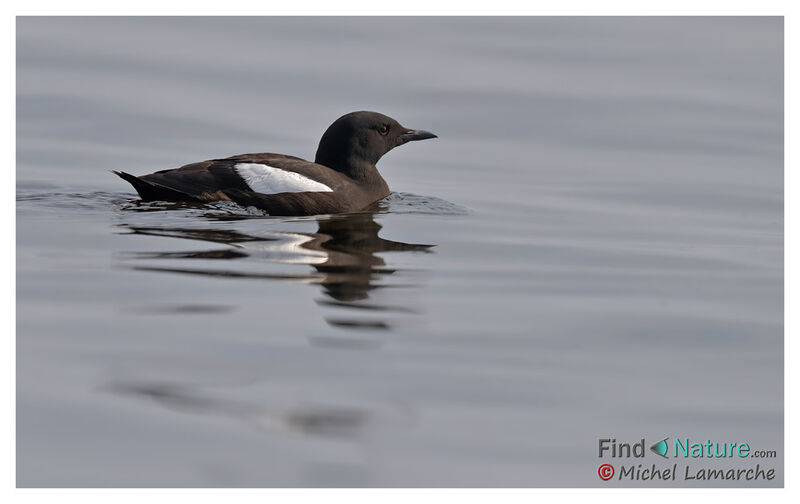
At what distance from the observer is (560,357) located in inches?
242

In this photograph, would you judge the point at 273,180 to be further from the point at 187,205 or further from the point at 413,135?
the point at 413,135

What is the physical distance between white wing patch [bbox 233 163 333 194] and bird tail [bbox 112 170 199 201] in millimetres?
485

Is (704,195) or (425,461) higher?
(704,195)

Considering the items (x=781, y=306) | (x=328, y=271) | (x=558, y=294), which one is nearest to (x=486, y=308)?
(x=558, y=294)

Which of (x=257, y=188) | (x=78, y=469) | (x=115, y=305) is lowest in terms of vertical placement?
(x=78, y=469)

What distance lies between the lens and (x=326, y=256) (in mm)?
8008

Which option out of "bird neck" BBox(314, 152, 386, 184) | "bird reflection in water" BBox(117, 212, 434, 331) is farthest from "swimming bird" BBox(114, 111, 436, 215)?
"bird reflection in water" BBox(117, 212, 434, 331)

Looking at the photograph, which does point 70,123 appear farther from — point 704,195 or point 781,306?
point 781,306

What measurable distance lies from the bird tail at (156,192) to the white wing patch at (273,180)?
1.59ft

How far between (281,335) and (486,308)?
4.52ft

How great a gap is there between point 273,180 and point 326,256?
80.7 inches

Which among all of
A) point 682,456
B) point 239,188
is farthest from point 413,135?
point 682,456

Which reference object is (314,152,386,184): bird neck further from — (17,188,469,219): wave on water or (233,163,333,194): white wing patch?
(233,163,333,194): white wing patch

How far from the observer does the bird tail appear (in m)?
9.83
